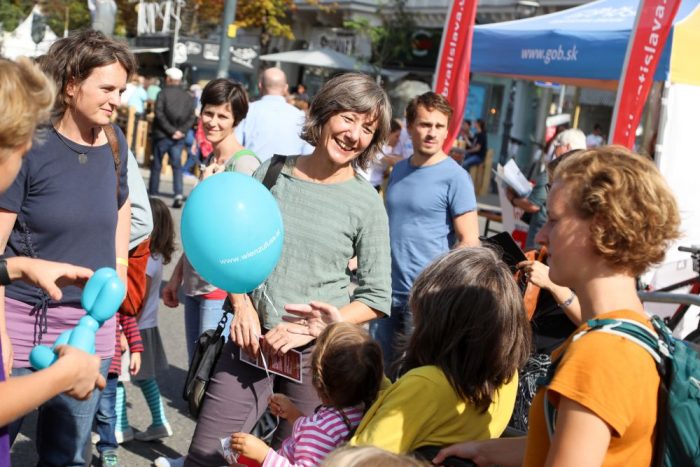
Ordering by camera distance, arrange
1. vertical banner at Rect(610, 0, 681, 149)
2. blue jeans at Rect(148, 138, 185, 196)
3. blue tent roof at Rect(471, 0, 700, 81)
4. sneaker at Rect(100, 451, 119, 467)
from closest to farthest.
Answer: sneaker at Rect(100, 451, 119, 467) → vertical banner at Rect(610, 0, 681, 149) → blue tent roof at Rect(471, 0, 700, 81) → blue jeans at Rect(148, 138, 185, 196)

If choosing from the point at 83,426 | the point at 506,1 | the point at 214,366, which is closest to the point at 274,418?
the point at 214,366

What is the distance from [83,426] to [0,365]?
1278mm

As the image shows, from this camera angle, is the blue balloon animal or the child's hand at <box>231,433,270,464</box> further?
the child's hand at <box>231,433,270,464</box>

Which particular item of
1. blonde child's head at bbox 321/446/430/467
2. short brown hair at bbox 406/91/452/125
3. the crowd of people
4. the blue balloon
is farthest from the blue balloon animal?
short brown hair at bbox 406/91/452/125

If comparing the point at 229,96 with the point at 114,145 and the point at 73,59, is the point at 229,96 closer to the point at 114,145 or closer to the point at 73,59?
the point at 114,145

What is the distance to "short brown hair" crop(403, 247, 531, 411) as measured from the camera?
101 inches

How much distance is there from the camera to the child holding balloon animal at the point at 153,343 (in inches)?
200

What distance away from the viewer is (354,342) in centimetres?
292

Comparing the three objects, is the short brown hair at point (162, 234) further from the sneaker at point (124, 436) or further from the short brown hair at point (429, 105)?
the short brown hair at point (429, 105)

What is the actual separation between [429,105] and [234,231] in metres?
2.80

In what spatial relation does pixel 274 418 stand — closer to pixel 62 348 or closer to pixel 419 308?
pixel 419 308

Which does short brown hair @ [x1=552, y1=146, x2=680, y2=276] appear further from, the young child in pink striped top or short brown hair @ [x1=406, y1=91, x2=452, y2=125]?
short brown hair @ [x1=406, y1=91, x2=452, y2=125]

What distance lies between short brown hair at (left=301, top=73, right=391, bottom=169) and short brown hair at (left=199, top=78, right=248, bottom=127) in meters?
1.87

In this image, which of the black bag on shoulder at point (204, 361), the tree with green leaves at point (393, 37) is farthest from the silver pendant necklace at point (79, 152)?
the tree with green leaves at point (393, 37)
